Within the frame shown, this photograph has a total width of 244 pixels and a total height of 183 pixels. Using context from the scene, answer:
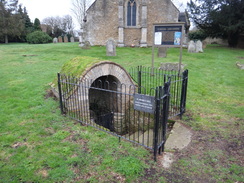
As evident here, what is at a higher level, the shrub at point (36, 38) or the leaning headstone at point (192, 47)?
the shrub at point (36, 38)

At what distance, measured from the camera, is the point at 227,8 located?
20.7 m

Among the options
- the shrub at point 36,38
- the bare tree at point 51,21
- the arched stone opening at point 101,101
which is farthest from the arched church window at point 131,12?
the bare tree at point 51,21

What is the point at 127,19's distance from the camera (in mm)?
23969

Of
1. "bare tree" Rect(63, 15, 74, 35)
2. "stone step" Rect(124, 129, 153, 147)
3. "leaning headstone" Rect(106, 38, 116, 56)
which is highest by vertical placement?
"bare tree" Rect(63, 15, 74, 35)

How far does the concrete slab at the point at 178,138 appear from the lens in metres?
4.10

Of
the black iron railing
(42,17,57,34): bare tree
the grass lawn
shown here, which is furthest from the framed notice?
(42,17,57,34): bare tree

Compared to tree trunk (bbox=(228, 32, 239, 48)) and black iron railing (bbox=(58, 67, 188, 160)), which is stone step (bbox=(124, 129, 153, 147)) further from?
tree trunk (bbox=(228, 32, 239, 48))

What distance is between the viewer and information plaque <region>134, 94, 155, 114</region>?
3589 mm

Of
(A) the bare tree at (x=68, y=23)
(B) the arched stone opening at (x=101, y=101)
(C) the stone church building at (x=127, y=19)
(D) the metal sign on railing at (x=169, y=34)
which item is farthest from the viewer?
(A) the bare tree at (x=68, y=23)

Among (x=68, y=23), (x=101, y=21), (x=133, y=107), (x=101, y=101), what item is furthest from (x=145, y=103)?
(x=68, y=23)

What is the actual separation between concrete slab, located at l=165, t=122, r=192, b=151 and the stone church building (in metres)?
19.7

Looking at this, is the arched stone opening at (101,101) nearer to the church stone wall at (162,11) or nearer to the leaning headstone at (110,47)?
the leaning headstone at (110,47)

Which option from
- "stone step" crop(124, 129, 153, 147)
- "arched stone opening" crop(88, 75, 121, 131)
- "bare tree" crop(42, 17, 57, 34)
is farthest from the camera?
"bare tree" crop(42, 17, 57, 34)

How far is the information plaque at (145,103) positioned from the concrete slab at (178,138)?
3.40ft
